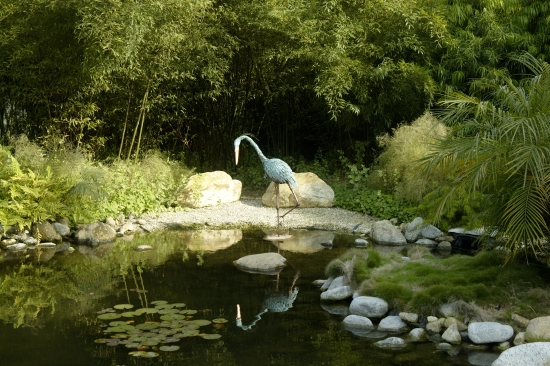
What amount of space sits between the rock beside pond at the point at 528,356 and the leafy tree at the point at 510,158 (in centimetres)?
101

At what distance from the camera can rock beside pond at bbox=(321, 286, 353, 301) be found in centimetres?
638

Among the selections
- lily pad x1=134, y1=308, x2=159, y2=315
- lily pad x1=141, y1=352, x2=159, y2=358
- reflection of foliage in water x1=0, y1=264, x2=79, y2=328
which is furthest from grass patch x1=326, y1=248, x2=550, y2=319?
reflection of foliage in water x1=0, y1=264, x2=79, y2=328

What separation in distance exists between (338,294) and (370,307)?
0.52 m

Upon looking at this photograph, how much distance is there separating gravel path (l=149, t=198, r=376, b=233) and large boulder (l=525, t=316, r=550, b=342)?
449cm

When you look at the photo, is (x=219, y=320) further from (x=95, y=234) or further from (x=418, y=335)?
(x=95, y=234)


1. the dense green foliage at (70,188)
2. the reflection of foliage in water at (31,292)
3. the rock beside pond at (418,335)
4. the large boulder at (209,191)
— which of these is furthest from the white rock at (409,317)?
the large boulder at (209,191)

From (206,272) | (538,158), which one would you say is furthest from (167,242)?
(538,158)

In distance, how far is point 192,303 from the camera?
6270 millimetres

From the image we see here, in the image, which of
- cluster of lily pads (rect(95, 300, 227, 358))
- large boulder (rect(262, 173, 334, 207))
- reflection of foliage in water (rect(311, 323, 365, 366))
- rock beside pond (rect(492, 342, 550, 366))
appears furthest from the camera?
large boulder (rect(262, 173, 334, 207))

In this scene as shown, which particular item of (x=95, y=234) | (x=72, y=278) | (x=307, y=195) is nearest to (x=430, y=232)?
(x=307, y=195)

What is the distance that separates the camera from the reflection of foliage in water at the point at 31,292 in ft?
20.1

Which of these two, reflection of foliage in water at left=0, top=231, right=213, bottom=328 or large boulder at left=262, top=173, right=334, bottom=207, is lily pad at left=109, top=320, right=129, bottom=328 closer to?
reflection of foliage in water at left=0, top=231, right=213, bottom=328

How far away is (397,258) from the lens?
710cm

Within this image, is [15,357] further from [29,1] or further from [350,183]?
[350,183]
